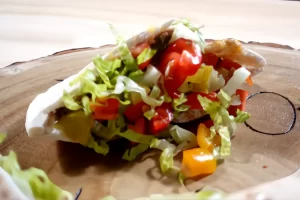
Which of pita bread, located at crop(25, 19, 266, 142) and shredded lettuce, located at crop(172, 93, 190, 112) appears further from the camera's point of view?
shredded lettuce, located at crop(172, 93, 190, 112)

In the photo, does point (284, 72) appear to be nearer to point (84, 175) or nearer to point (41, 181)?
point (84, 175)

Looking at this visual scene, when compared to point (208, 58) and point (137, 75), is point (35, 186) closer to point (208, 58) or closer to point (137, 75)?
point (137, 75)

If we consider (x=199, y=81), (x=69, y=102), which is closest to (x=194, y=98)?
(x=199, y=81)

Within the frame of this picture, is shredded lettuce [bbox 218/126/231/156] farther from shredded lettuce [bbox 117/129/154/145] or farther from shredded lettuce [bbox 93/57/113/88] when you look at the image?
shredded lettuce [bbox 93/57/113/88]

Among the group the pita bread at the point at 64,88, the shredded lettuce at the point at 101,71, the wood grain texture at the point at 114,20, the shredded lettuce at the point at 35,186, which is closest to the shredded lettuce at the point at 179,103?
the pita bread at the point at 64,88

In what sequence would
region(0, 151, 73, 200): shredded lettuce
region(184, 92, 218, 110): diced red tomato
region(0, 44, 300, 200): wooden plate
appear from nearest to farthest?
region(0, 151, 73, 200): shredded lettuce < region(0, 44, 300, 200): wooden plate < region(184, 92, 218, 110): diced red tomato

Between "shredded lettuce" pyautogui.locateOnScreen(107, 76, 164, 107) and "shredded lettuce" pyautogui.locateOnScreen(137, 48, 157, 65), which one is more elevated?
"shredded lettuce" pyautogui.locateOnScreen(137, 48, 157, 65)

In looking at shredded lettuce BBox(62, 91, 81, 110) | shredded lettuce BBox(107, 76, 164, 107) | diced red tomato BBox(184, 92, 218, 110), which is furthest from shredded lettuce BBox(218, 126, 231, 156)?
shredded lettuce BBox(62, 91, 81, 110)

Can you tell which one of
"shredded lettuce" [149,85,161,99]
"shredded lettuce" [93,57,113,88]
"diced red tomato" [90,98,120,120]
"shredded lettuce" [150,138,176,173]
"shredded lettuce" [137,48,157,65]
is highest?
"shredded lettuce" [137,48,157,65]
